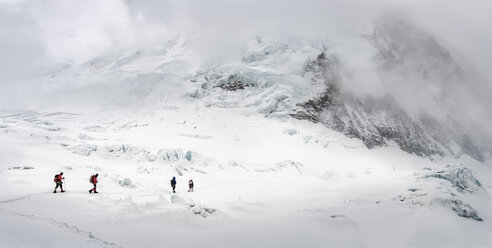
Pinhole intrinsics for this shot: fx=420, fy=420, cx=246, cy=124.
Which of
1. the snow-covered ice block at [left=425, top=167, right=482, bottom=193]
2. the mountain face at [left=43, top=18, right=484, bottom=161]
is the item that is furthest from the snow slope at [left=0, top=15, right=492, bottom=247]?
the mountain face at [left=43, top=18, right=484, bottom=161]

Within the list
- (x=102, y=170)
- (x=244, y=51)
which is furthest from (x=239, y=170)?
(x=244, y=51)

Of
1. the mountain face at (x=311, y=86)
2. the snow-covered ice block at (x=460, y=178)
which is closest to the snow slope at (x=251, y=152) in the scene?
the snow-covered ice block at (x=460, y=178)

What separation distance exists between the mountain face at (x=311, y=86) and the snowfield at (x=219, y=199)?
64.5 feet

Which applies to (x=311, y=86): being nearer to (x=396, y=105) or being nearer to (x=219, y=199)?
(x=396, y=105)

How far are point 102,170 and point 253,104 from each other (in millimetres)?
44389

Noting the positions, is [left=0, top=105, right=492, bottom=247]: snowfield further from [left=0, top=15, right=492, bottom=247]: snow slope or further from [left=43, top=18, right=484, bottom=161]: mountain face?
[left=43, top=18, right=484, bottom=161]: mountain face

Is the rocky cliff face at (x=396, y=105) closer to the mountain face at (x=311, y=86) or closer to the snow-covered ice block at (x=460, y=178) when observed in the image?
the mountain face at (x=311, y=86)

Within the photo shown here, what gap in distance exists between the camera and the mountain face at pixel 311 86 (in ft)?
252

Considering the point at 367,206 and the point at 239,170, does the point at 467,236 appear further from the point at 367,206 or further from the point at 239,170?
the point at 239,170

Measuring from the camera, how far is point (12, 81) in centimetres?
10131

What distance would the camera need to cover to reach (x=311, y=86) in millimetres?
82812

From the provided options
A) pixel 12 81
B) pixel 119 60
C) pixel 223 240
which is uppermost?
pixel 223 240

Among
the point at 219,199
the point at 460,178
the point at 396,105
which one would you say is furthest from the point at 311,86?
the point at 219,199

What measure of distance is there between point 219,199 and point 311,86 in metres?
59.1
